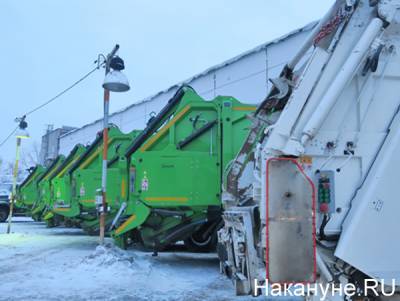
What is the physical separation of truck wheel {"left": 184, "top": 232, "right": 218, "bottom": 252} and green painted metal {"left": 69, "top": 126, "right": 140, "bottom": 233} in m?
1.56

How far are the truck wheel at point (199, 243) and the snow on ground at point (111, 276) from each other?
0.59 ft

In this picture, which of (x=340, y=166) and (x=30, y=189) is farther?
(x=30, y=189)

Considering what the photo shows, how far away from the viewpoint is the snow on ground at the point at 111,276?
5.02m

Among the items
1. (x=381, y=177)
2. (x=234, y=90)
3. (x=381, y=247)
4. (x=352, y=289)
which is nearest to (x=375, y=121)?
(x=381, y=177)

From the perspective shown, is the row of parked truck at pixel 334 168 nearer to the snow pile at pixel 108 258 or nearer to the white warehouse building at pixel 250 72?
the snow pile at pixel 108 258

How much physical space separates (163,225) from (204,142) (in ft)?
5.05

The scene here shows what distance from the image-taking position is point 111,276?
596cm

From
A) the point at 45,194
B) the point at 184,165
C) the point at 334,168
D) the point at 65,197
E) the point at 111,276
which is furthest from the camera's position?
the point at 45,194

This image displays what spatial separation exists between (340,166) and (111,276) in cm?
390

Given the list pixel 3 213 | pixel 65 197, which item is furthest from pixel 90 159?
pixel 3 213

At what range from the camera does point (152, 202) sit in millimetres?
6668

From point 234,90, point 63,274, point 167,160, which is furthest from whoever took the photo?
point 234,90

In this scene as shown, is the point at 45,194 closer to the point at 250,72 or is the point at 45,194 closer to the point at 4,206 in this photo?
the point at 4,206

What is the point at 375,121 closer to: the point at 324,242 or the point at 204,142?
the point at 324,242
